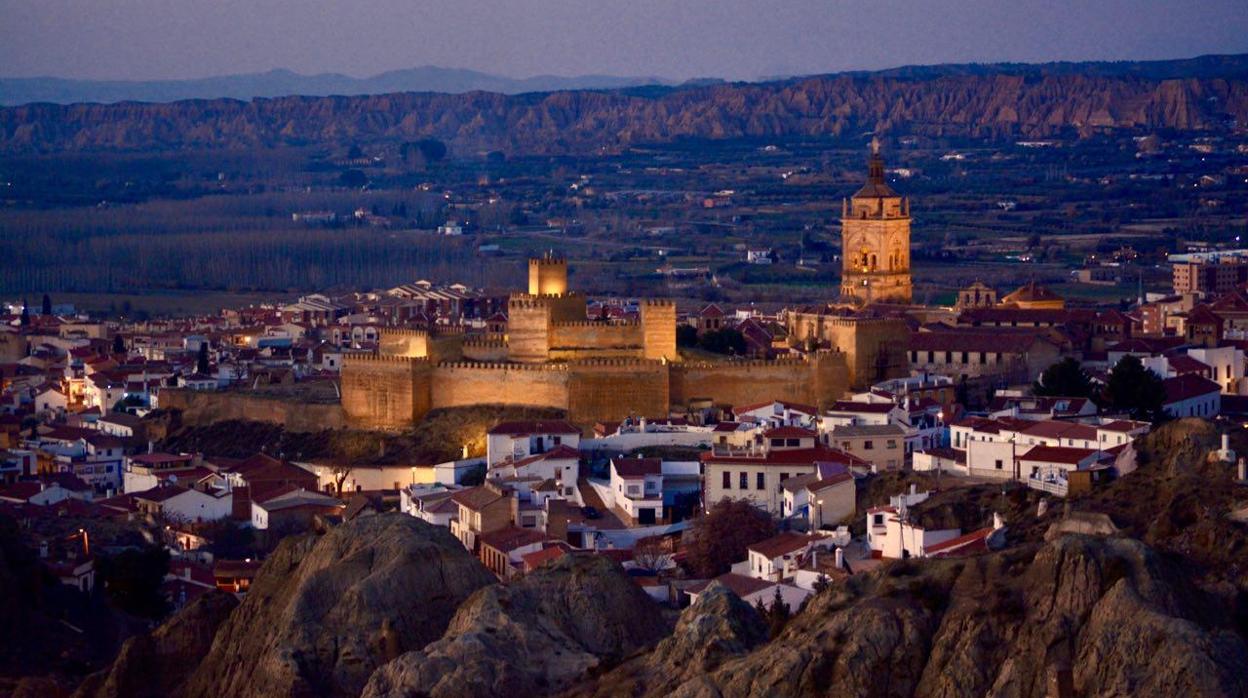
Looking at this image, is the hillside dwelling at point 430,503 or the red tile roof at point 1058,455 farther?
the hillside dwelling at point 430,503

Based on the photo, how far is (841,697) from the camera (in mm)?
16859

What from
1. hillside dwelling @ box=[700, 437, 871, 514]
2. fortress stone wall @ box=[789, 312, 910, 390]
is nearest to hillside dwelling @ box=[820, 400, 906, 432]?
hillside dwelling @ box=[700, 437, 871, 514]

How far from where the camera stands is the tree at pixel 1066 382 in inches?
1567

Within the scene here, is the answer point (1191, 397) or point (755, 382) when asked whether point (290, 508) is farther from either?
point (1191, 397)

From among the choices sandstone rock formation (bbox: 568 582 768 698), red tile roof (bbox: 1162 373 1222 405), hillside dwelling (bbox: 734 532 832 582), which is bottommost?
hillside dwelling (bbox: 734 532 832 582)

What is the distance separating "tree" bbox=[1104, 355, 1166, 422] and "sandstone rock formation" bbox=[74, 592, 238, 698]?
17586 millimetres

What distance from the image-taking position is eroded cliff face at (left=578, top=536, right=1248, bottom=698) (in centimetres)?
1595

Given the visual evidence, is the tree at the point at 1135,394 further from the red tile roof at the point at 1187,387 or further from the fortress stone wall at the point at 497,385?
the fortress stone wall at the point at 497,385

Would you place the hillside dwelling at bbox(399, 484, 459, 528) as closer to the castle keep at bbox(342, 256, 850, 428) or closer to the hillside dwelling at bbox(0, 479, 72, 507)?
the castle keep at bbox(342, 256, 850, 428)

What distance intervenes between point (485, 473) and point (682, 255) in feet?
217

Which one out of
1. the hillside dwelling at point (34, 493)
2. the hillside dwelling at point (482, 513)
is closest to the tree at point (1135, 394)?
the hillside dwelling at point (482, 513)

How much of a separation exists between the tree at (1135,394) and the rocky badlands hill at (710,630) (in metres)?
11.0

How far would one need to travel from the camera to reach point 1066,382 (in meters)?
39.9

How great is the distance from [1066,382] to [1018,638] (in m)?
23.5
